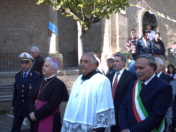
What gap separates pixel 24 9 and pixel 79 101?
1372 cm

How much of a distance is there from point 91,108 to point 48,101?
1093mm

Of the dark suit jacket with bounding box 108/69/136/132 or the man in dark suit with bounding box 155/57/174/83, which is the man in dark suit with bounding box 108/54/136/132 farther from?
the man in dark suit with bounding box 155/57/174/83

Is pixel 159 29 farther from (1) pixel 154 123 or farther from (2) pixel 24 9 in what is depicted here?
(1) pixel 154 123

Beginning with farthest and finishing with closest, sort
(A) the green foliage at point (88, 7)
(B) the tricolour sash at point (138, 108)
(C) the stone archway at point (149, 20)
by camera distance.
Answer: (C) the stone archway at point (149, 20)
(A) the green foliage at point (88, 7)
(B) the tricolour sash at point (138, 108)

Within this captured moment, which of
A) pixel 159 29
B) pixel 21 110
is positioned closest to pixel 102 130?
pixel 21 110

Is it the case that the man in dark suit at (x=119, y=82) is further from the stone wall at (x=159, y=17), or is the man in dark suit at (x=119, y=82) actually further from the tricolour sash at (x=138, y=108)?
the stone wall at (x=159, y=17)

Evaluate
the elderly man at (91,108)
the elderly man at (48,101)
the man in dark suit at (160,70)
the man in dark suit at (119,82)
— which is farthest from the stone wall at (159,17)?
the elderly man at (91,108)

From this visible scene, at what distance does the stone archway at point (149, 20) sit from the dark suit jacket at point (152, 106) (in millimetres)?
15125

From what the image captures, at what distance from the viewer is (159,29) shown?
19000 millimetres

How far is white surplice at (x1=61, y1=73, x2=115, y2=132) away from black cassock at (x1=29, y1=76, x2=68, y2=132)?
0.72m

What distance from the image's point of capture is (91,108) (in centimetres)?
362

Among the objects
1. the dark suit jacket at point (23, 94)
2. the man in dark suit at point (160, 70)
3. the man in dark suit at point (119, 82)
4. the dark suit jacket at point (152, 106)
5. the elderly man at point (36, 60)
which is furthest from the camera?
the elderly man at point (36, 60)

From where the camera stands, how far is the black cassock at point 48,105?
439 centimetres

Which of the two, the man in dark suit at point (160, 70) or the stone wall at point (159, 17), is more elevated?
the stone wall at point (159, 17)
